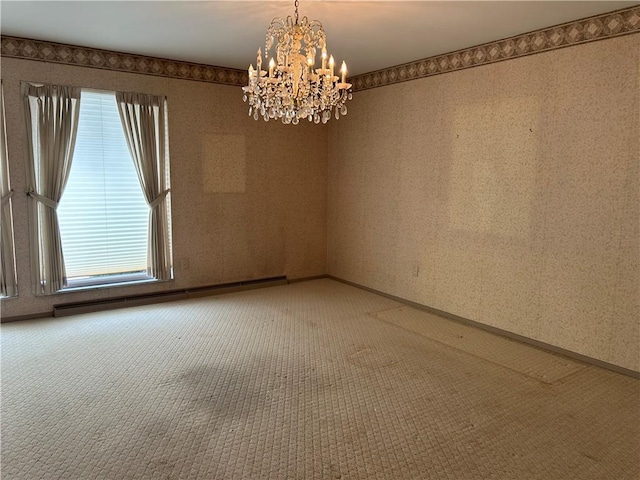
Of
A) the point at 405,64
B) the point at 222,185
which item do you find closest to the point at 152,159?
the point at 222,185

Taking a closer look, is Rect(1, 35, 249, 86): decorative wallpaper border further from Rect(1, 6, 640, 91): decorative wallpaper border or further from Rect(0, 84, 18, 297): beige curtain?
Rect(0, 84, 18, 297): beige curtain

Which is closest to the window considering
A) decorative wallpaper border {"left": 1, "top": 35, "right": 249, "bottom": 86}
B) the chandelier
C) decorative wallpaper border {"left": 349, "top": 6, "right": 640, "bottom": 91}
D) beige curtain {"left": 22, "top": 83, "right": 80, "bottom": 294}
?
beige curtain {"left": 22, "top": 83, "right": 80, "bottom": 294}

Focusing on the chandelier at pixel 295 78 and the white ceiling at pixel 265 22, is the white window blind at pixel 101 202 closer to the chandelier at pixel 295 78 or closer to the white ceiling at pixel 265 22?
the white ceiling at pixel 265 22

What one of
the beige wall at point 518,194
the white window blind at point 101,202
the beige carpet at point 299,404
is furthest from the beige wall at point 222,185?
the beige carpet at point 299,404

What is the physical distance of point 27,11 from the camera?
352 centimetres

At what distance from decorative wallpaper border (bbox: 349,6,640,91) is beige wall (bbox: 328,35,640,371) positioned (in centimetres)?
7

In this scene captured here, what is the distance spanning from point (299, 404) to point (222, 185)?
332 cm

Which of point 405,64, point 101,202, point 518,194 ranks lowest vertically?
point 101,202

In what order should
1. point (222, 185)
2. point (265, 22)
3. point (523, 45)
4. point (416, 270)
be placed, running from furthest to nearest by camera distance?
point (222, 185) → point (416, 270) → point (523, 45) → point (265, 22)

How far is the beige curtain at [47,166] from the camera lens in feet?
14.4

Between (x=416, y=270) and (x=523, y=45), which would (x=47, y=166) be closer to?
(x=416, y=270)

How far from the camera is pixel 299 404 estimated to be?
2949mm

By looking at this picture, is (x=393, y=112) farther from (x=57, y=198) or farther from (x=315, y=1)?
(x=57, y=198)

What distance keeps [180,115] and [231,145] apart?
0.70m
